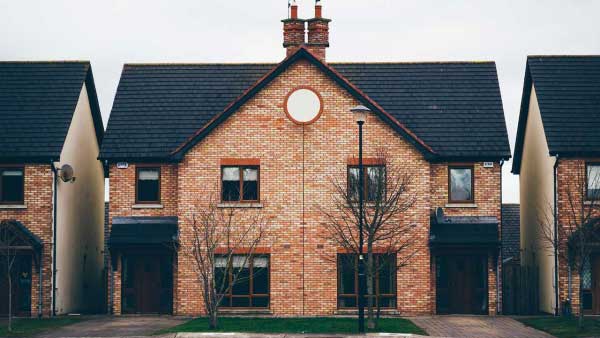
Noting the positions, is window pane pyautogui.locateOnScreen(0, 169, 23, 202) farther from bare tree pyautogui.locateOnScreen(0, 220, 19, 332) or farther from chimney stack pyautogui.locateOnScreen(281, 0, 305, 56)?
chimney stack pyautogui.locateOnScreen(281, 0, 305, 56)

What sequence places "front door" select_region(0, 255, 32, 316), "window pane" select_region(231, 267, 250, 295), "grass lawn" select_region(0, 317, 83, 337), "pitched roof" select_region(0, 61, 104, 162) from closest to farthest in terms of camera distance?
"grass lawn" select_region(0, 317, 83, 337), "window pane" select_region(231, 267, 250, 295), "front door" select_region(0, 255, 32, 316), "pitched roof" select_region(0, 61, 104, 162)

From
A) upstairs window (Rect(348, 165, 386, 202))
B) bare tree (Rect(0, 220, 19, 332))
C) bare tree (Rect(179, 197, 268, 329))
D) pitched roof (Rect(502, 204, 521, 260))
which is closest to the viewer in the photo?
upstairs window (Rect(348, 165, 386, 202))

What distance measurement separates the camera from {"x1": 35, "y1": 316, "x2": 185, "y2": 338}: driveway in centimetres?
3019

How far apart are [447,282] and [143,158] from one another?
11692 millimetres

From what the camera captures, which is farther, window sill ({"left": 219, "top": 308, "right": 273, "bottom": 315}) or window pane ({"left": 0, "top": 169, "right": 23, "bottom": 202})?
window pane ({"left": 0, "top": 169, "right": 23, "bottom": 202})

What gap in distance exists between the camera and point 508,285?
130ft

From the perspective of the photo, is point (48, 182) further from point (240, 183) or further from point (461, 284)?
point (461, 284)

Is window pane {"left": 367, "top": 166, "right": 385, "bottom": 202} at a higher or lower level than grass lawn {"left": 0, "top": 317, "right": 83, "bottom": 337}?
higher

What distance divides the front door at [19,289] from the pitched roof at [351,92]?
4.87 m

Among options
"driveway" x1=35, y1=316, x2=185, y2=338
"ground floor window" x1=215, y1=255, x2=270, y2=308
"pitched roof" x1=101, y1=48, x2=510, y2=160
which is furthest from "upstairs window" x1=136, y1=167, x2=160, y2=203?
"driveway" x1=35, y1=316, x2=185, y2=338

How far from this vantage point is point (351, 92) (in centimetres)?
3594

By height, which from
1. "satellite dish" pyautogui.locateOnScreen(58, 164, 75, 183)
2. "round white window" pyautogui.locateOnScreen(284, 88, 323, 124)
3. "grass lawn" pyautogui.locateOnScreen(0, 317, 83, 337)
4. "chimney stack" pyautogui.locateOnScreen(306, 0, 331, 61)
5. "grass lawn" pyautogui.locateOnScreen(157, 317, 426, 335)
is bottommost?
"grass lawn" pyautogui.locateOnScreen(0, 317, 83, 337)

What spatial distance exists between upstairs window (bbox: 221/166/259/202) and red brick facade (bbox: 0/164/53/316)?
20.4 ft

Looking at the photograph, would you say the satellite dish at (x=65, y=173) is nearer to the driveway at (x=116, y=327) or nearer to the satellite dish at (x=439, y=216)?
the driveway at (x=116, y=327)
